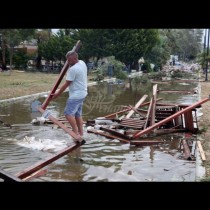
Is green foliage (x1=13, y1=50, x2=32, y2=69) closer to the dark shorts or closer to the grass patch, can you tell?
the grass patch

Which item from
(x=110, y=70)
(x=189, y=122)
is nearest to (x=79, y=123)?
(x=189, y=122)

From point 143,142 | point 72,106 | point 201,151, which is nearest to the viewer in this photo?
point 201,151

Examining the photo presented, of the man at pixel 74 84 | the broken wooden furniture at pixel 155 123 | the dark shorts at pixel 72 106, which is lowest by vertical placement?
the broken wooden furniture at pixel 155 123

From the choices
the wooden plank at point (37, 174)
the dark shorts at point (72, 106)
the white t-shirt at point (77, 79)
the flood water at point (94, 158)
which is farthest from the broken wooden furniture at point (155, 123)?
the wooden plank at point (37, 174)

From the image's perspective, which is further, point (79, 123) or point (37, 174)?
point (79, 123)

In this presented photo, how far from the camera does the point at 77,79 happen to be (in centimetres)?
680

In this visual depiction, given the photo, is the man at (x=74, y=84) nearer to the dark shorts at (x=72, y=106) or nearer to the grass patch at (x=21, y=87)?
the dark shorts at (x=72, y=106)

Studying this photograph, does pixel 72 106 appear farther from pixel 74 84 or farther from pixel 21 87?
pixel 21 87

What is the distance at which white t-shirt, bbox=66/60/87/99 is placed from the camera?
21.9 feet

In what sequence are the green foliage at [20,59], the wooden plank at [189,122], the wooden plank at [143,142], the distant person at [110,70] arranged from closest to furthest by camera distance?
1. the wooden plank at [143,142]
2. the wooden plank at [189,122]
3. the distant person at [110,70]
4. the green foliage at [20,59]

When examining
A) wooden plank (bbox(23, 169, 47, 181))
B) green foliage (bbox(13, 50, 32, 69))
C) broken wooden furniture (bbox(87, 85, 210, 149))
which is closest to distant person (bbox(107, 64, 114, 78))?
green foliage (bbox(13, 50, 32, 69))

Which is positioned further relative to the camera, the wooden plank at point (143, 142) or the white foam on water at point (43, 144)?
→ the wooden plank at point (143, 142)

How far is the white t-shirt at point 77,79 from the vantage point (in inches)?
263
